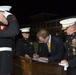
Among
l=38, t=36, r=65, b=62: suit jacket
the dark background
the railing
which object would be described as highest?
the dark background

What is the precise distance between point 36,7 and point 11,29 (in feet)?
86.8

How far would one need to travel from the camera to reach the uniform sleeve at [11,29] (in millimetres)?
2801

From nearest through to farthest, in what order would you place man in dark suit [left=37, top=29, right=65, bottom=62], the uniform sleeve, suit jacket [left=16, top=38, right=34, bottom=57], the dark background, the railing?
the uniform sleeve → the railing → man in dark suit [left=37, top=29, right=65, bottom=62] → suit jacket [left=16, top=38, right=34, bottom=57] → the dark background

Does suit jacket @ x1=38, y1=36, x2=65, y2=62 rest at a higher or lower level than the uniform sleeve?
lower

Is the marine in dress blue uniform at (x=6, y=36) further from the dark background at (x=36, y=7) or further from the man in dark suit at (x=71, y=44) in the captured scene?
the dark background at (x=36, y=7)

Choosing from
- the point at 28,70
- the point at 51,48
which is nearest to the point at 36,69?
the point at 28,70

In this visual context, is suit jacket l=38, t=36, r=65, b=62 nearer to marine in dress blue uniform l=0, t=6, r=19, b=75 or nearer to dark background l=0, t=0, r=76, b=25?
marine in dress blue uniform l=0, t=6, r=19, b=75

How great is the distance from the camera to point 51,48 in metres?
3.98

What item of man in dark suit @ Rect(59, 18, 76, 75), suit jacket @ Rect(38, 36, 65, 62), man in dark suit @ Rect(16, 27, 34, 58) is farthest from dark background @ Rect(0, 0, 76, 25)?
man in dark suit @ Rect(59, 18, 76, 75)

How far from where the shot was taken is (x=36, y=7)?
29.0 m

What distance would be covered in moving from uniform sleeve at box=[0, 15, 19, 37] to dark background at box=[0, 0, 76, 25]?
1882 centimetres

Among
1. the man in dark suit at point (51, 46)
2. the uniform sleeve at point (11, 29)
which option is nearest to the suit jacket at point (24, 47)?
the man in dark suit at point (51, 46)

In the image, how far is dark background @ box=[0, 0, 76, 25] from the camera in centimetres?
2333

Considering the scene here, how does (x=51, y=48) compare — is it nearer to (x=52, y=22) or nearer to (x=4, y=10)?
(x=4, y=10)
